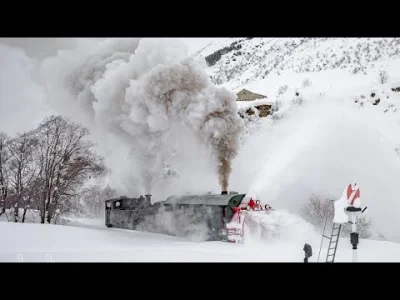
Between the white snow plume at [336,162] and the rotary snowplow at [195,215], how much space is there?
264cm

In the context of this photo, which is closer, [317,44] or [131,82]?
[131,82]

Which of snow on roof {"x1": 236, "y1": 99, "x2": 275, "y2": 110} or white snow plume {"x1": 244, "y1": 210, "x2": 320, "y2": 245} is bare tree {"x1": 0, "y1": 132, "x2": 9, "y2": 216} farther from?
snow on roof {"x1": 236, "y1": 99, "x2": 275, "y2": 110}

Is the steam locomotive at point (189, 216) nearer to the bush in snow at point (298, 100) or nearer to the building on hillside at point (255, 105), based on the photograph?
the building on hillside at point (255, 105)

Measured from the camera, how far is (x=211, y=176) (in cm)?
1834

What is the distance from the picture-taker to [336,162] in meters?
14.8

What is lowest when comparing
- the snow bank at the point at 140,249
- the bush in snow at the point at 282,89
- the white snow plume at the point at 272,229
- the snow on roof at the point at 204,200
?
the snow bank at the point at 140,249

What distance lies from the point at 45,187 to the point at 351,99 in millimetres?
14978

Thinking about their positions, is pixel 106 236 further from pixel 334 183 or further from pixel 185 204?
pixel 334 183

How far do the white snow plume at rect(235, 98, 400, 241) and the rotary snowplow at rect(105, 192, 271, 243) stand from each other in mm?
2644

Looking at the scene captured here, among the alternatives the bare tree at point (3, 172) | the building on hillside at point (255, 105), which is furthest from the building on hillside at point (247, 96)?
the bare tree at point (3, 172)

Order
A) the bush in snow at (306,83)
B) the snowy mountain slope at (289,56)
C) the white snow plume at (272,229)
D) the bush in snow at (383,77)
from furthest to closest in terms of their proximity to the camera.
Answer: the snowy mountain slope at (289,56), the bush in snow at (306,83), the bush in snow at (383,77), the white snow plume at (272,229)

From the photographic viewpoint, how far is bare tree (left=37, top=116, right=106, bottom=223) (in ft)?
48.8

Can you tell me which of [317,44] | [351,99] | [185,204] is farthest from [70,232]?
[317,44]

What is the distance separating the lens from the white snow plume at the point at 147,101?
43.4ft
